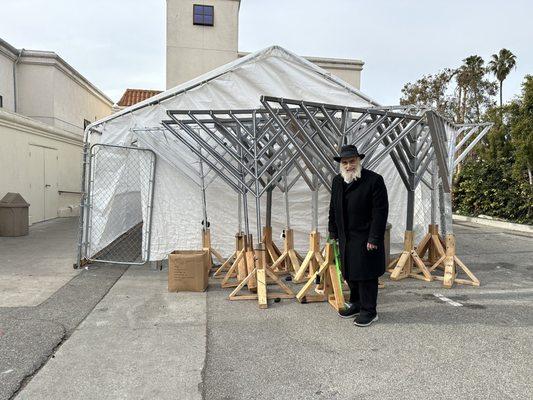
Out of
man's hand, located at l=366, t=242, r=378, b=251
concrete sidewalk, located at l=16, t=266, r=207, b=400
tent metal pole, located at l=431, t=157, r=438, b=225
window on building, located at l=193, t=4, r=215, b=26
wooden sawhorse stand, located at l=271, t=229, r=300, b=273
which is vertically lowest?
concrete sidewalk, located at l=16, t=266, r=207, b=400

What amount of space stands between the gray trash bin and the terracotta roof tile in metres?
10.4

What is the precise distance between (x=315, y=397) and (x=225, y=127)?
4630 mm

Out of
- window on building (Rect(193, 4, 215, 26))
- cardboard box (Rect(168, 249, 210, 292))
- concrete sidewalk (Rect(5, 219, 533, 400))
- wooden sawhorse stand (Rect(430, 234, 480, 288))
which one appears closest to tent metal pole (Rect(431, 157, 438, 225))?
wooden sawhorse stand (Rect(430, 234, 480, 288))

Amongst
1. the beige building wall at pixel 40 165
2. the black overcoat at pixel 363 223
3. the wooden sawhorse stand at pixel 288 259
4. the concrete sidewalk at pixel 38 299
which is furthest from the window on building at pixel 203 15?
the black overcoat at pixel 363 223

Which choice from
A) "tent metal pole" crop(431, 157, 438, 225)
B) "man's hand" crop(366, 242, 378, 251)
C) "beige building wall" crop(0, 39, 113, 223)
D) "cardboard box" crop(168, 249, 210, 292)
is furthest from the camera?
"beige building wall" crop(0, 39, 113, 223)

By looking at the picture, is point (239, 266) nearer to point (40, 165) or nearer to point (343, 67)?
point (40, 165)

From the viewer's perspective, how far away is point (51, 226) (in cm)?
1240

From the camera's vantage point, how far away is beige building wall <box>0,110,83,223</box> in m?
11.2

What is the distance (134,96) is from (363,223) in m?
18.6

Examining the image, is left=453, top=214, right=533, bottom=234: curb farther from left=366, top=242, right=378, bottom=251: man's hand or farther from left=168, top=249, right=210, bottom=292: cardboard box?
left=168, top=249, right=210, bottom=292: cardboard box

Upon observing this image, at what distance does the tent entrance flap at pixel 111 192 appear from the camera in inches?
291

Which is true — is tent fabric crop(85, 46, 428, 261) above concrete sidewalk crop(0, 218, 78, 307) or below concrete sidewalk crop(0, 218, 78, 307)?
above

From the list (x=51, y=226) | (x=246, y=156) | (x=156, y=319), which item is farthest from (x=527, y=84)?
(x=51, y=226)

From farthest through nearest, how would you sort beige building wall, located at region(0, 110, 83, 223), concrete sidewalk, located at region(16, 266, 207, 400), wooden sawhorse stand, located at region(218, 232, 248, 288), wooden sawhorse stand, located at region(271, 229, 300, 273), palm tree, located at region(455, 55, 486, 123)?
palm tree, located at region(455, 55, 486, 123) → beige building wall, located at region(0, 110, 83, 223) → wooden sawhorse stand, located at region(271, 229, 300, 273) → wooden sawhorse stand, located at region(218, 232, 248, 288) → concrete sidewalk, located at region(16, 266, 207, 400)
